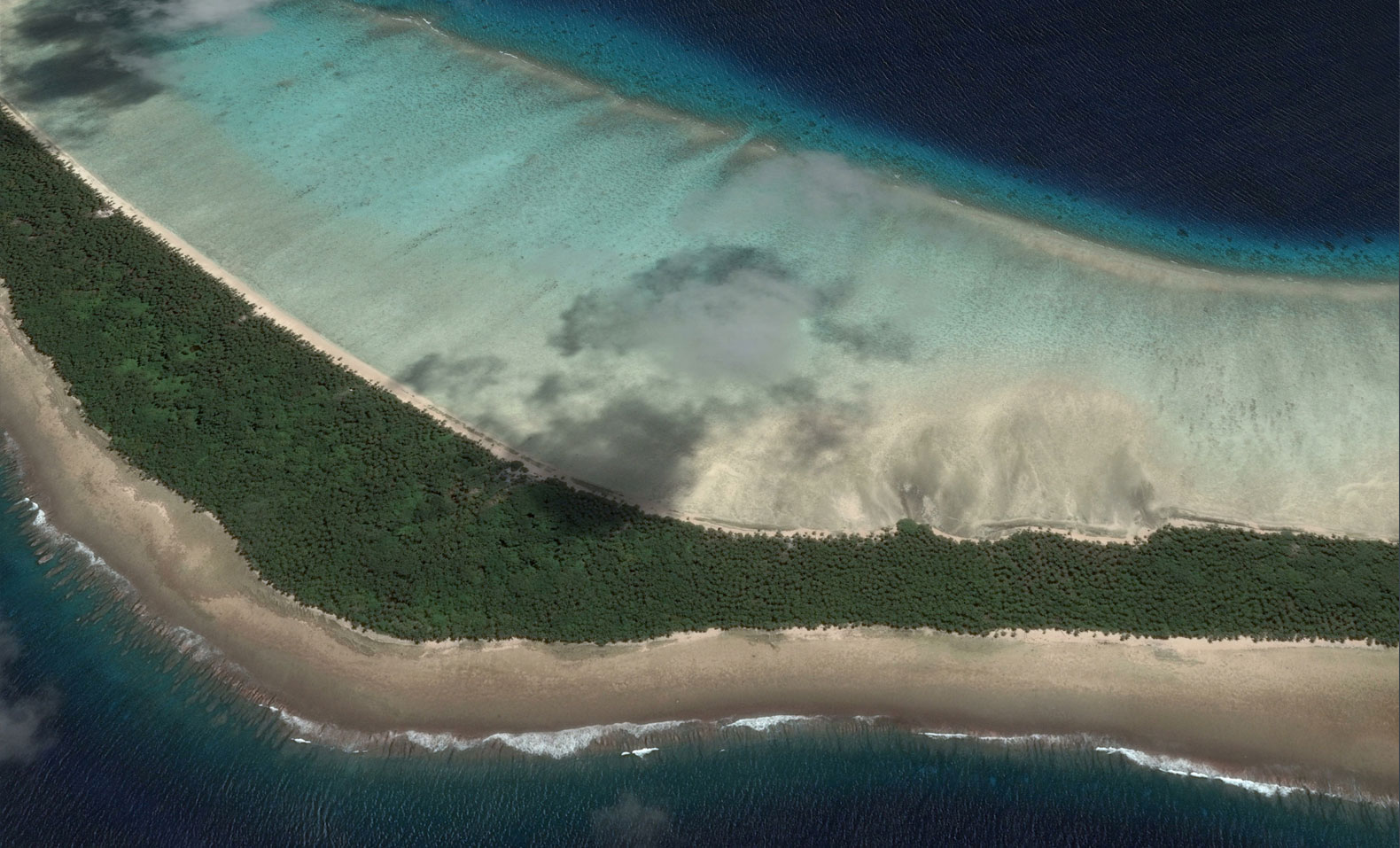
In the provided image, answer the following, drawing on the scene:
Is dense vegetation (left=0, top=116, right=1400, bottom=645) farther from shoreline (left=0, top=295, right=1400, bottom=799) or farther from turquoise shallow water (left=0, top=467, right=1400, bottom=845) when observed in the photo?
turquoise shallow water (left=0, top=467, right=1400, bottom=845)

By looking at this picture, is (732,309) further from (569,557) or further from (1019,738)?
(1019,738)

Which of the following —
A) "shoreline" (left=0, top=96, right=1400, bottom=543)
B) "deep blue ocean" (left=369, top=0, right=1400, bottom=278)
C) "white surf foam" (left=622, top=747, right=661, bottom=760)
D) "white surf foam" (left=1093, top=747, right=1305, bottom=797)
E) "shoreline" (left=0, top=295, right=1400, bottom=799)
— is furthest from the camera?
"deep blue ocean" (left=369, top=0, right=1400, bottom=278)

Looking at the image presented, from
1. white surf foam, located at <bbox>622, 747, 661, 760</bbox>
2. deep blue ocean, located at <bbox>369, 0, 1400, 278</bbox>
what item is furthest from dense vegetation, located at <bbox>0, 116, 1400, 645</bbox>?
deep blue ocean, located at <bbox>369, 0, 1400, 278</bbox>

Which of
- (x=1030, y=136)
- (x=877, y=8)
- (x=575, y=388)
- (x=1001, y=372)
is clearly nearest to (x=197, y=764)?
(x=575, y=388)

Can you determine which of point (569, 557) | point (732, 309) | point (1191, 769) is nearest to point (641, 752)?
point (569, 557)

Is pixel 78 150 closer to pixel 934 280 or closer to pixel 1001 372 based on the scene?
pixel 934 280
